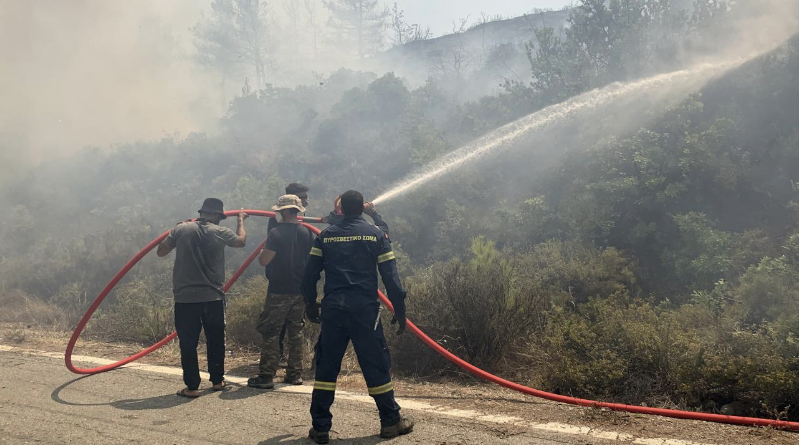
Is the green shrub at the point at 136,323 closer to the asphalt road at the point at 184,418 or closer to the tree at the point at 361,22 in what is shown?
the asphalt road at the point at 184,418

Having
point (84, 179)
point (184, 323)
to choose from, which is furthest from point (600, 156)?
point (84, 179)

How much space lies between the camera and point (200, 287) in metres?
5.50

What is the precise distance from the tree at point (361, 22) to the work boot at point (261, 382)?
47740 mm

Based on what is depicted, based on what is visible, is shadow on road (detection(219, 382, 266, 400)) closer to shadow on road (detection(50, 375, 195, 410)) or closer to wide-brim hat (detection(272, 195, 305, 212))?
shadow on road (detection(50, 375, 195, 410))

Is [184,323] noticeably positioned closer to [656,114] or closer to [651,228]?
[651,228]

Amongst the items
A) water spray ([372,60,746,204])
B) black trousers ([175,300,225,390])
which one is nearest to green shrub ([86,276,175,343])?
black trousers ([175,300,225,390])

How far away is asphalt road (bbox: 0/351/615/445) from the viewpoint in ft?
13.1

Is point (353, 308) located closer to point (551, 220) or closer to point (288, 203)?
point (288, 203)

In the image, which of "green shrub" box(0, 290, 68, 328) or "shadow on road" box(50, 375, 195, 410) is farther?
"green shrub" box(0, 290, 68, 328)

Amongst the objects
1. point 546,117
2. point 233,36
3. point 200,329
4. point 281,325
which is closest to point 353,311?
point 281,325

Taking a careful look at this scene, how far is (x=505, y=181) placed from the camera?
17.2 meters

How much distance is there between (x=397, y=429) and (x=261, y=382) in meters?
2.08

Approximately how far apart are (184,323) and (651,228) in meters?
9.93

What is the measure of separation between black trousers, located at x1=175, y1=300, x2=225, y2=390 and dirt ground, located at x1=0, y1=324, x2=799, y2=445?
0.79 m
